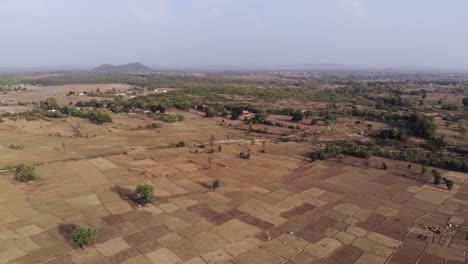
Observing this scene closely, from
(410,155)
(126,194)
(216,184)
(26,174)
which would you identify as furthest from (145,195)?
(410,155)

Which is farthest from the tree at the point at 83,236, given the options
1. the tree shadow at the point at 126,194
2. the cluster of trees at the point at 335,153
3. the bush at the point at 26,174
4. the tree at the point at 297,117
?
the tree at the point at 297,117

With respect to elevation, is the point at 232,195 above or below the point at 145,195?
below

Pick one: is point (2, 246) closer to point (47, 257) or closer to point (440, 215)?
point (47, 257)

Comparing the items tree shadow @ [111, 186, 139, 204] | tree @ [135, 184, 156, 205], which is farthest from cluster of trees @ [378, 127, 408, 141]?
tree shadow @ [111, 186, 139, 204]

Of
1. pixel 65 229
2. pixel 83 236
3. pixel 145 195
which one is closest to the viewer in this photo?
pixel 83 236

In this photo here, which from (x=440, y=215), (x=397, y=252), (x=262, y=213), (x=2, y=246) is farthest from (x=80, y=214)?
(x=440, y=215)

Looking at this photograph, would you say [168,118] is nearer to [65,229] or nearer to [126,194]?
[126,194]

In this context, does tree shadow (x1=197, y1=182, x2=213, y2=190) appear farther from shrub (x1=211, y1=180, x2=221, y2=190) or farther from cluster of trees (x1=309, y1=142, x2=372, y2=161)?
cluster of trees (x1=309, y1=142, x2=372, y2=161)
